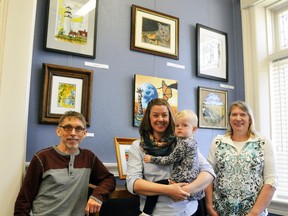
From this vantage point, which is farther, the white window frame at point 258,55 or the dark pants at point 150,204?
the white window frame at point 258,55

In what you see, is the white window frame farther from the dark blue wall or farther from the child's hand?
the child's hand

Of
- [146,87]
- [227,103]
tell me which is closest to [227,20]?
[227,103]

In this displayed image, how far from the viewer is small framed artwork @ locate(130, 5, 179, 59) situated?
2.58 m

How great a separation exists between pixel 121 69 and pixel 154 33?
0.54 m

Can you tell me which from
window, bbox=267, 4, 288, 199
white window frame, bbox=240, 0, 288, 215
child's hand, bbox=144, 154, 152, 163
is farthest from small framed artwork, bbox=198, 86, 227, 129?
child's hand, bbox=144, 154, 152, 163

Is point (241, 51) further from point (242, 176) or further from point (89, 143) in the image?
point (89, 143)

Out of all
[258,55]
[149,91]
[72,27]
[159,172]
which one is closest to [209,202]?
[159,172]

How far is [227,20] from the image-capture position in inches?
130

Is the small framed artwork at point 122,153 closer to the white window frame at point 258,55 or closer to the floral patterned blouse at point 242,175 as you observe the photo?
the floral patterned blouse at point 242,175

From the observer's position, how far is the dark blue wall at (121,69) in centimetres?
212

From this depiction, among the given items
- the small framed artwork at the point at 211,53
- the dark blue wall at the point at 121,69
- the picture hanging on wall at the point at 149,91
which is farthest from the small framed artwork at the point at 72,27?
the small framed artwork at the point at 211,53

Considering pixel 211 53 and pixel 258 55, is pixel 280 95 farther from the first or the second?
pixel 211 53

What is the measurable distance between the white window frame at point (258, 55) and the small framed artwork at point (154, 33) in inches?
36.7

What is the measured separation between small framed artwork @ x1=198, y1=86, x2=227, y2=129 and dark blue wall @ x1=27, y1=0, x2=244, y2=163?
0.23 feet
